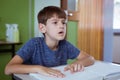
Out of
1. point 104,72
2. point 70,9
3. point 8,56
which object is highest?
point 70,9

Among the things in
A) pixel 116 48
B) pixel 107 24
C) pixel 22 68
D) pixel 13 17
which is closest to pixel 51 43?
pixel 22 68

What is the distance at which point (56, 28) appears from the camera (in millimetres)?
1149

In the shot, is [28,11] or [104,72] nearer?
[104,72]

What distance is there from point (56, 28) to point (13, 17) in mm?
1652

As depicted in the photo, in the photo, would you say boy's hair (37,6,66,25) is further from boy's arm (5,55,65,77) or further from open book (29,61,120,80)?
open book (29,61,120,80)

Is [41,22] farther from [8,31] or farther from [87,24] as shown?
[87,24]

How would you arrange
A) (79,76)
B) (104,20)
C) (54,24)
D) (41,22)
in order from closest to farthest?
(79,76) → (54,24) → (41,22) → (104,20)

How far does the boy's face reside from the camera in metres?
1.13

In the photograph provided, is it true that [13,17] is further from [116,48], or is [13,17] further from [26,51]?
[116,48]

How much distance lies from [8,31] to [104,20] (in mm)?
1657

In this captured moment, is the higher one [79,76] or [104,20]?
[104,20]

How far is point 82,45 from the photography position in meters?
3.36

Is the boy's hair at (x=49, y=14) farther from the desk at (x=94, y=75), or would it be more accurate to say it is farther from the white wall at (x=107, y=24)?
the white wall at (x=107, y=24)

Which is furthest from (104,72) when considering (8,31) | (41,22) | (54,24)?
(8,31)
